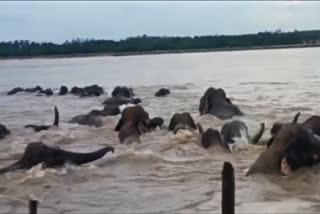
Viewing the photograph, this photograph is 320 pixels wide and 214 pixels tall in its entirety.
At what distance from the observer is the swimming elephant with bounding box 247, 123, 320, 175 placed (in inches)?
513

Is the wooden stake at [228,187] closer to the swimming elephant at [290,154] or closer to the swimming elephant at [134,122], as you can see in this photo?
the swimming elephant at [290,154]

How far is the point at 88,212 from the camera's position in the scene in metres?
11.2

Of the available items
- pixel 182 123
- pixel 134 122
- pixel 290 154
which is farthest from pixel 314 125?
pixel 134 122

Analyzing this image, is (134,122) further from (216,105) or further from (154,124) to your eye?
(216,105)

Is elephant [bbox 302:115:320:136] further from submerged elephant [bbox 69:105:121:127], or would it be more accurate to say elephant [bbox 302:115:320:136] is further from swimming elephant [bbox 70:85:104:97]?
swimming elephant [bbox 70:85:104:97]

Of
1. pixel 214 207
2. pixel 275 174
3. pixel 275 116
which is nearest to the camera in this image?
pixel 214 207

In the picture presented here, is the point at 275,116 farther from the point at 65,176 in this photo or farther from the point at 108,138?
the point at 65,176

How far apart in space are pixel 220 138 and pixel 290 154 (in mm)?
3582

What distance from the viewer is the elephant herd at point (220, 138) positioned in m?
13.1

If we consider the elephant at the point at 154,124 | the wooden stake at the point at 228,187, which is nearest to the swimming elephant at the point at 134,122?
the elephant at the point at 154,124

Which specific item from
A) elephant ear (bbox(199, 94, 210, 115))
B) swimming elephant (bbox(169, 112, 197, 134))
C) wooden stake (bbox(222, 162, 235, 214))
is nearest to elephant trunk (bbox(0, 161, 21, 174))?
swimming elephant (bbox(169, 112, 197, 134))

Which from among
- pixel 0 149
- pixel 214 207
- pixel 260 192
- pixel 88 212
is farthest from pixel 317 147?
pixel 0 149

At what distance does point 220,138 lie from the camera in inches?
650

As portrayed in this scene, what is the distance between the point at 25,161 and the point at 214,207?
16.2 ft
